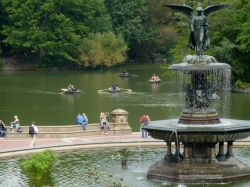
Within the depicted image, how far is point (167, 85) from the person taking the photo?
81.6 metres

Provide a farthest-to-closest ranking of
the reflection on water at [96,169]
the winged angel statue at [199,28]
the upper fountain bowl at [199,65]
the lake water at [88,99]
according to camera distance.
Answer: the lake water at [88,99]
the winged angel statue at [199,28]
the upper fountain bowl at [199,65]
the reflection on water at [96,169]

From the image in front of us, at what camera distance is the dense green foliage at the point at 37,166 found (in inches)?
1091

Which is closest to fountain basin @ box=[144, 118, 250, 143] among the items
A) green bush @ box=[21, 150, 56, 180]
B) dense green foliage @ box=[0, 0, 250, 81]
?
green bush @ box=[21, 150, 56, 180]

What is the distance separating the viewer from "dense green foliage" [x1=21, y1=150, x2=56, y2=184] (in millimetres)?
27719

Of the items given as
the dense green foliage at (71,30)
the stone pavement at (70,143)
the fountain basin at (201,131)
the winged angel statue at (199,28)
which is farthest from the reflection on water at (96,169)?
the dense green foliage at (71,30)

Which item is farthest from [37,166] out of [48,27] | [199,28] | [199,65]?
[48,27]

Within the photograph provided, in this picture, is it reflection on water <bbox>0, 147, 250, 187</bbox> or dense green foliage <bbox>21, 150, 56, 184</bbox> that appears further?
reflection on water <bbox>0, 147, 250, 187</bbox>

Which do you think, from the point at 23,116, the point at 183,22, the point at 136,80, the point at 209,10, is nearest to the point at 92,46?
the point at 136,80

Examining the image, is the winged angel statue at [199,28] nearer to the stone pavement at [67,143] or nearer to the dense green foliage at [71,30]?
the stone pavement at [67,143]

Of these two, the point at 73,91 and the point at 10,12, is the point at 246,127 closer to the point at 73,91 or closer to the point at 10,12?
the point at 73,91

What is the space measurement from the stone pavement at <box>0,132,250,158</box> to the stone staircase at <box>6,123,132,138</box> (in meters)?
0.58

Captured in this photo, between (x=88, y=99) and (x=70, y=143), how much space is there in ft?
93.4

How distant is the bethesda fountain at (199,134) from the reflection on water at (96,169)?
22.9 inches

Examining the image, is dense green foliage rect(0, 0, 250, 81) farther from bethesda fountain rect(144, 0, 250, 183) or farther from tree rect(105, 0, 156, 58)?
bethesda fountain rect(144, 0, 250, 183)
